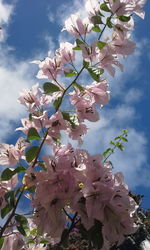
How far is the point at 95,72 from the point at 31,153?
1.87ft

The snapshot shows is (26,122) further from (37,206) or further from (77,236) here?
(77,236)

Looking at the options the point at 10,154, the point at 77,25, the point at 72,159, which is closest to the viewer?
the point at 72,159

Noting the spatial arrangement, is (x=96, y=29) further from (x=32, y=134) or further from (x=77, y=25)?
(x=32, y=134)

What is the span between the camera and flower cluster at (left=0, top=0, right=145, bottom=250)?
139 cm

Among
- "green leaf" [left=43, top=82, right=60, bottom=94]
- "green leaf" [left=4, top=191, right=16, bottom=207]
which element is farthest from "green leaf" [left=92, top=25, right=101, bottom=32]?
"green leaf" [left=4, top=191, right=16, bottom=207]

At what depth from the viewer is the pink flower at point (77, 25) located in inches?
75.9

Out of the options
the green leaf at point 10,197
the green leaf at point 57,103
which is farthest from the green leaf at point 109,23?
the green leaf at point 10,197

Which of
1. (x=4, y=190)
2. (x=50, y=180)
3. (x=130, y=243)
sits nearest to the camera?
(x=50, y=180)

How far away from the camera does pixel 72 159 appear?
145cm

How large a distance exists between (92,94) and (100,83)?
0.07 meters

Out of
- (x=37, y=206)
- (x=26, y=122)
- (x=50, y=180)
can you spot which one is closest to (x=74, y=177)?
(x=50, y=180)

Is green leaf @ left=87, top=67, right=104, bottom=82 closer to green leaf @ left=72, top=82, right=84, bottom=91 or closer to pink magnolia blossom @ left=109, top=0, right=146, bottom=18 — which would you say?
green leaf @ left=72, top=82, right=84, bottom=91

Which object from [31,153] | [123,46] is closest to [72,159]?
[31,153]

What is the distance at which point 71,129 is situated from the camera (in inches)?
74.6
